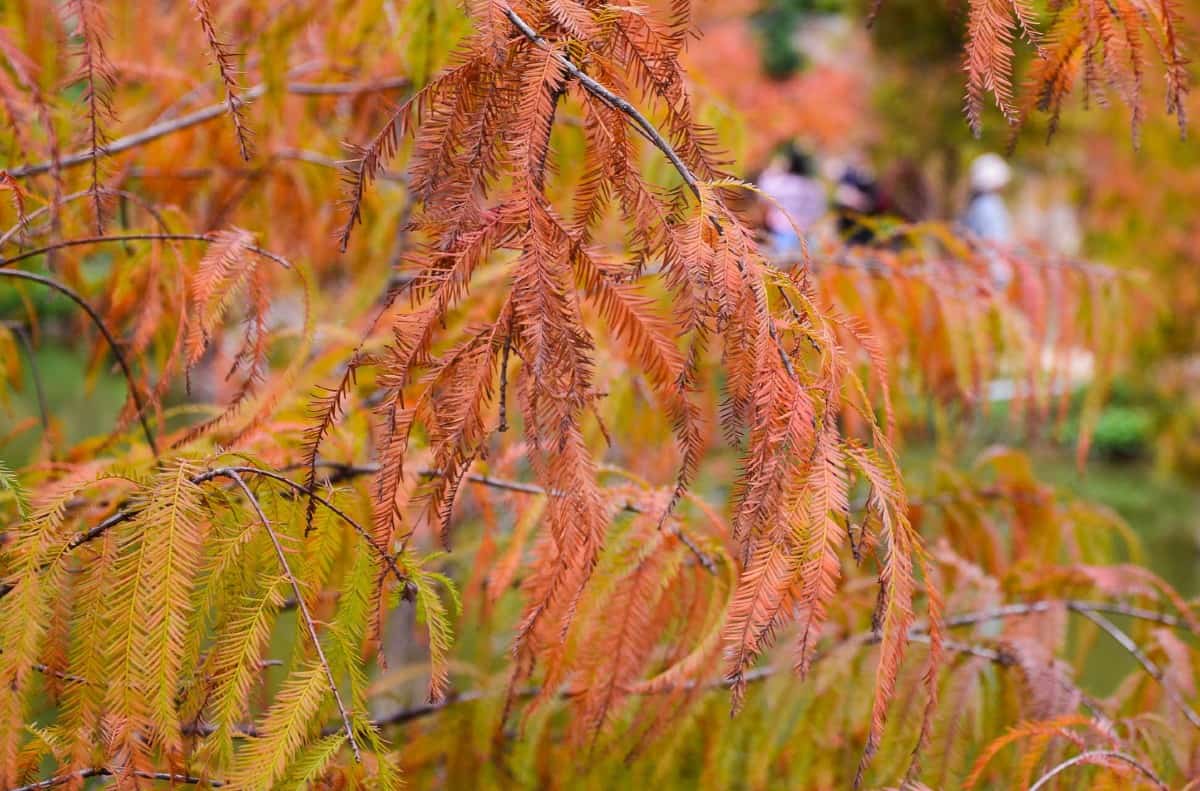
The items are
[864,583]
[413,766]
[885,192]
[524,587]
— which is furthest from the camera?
[885,192]

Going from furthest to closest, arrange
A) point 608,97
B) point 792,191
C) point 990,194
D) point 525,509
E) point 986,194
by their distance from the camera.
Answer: point 990,194, point 986,194, point 792,191, point 525,509, point 608,97

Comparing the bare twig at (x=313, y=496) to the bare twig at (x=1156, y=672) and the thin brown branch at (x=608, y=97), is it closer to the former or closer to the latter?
the thin brown branch at (x=608, y=97)

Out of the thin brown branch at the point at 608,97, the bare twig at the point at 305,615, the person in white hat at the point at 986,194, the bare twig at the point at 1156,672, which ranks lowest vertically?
the bare twig at the point at 1156,672

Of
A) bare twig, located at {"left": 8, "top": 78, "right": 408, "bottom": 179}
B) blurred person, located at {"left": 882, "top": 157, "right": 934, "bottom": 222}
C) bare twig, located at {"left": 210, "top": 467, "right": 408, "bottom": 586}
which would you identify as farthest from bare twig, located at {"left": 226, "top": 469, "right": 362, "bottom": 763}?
blurred person, located at {"left": 882, "top": 157, "right": 934, "bottom": 222}

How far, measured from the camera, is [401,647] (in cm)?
327

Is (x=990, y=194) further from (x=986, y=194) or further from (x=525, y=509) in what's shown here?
(x=525, y=509)

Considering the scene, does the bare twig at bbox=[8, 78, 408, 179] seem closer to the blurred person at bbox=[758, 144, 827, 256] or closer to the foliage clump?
the foliage clump

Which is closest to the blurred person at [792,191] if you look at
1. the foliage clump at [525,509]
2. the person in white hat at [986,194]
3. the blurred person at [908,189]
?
the person in white hat at [986,194]

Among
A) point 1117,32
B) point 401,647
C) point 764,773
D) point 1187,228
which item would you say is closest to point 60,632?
point 764,773

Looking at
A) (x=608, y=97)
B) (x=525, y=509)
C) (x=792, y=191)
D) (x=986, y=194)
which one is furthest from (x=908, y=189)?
(x=608, y=97)

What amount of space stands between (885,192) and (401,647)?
8112 millimetres

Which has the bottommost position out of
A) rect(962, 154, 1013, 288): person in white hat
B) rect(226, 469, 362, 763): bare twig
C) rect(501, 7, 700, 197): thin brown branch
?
rect(226, 469, 362, 763): bare twig

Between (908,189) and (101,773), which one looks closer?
(101,773)

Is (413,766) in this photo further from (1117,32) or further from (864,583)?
(1117,32)
